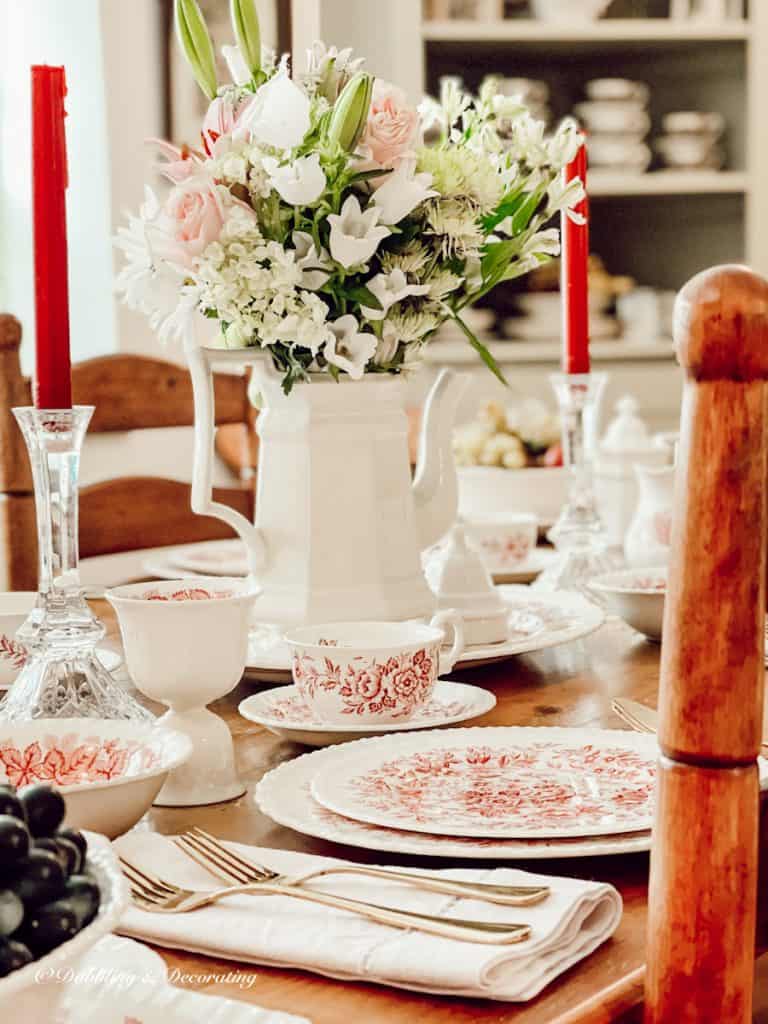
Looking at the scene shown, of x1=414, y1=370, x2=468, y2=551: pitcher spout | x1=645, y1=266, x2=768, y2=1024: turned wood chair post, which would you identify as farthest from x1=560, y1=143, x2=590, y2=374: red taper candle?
x1=645, y1=266, x2=768, y2=1024: turned wood chair post

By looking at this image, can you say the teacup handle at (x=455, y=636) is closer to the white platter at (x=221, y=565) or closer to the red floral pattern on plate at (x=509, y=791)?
the red floral pattern on plate at (x=509, y=791)

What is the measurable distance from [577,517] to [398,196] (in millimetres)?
554

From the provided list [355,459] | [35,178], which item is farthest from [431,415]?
[35,178]

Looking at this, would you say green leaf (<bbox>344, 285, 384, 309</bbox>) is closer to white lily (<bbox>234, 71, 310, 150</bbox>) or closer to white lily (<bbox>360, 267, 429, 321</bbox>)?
white lily (<bbox>360, 267, 429, 321</bbox>)

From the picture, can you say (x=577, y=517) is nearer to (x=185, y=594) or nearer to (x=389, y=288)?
(x=389, y=288)

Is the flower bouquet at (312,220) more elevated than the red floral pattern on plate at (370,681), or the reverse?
the flower bouquet at (312,220)

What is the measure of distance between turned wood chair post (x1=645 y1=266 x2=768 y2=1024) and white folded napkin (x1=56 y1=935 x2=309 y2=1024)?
135mm

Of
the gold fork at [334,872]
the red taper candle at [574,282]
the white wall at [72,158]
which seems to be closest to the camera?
the gold fork at [334,872]

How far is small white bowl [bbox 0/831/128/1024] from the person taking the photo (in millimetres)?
398

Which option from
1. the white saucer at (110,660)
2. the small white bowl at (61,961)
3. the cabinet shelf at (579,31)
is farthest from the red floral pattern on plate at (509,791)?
the cabinet shelf at (579,31)

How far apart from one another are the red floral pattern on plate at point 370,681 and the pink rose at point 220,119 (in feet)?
1.24

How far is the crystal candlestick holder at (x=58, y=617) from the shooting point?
880mm

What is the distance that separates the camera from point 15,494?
169 cm

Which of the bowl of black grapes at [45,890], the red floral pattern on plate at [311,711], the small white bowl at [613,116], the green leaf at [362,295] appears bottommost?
the red floral pattern on plate at [311,711]
